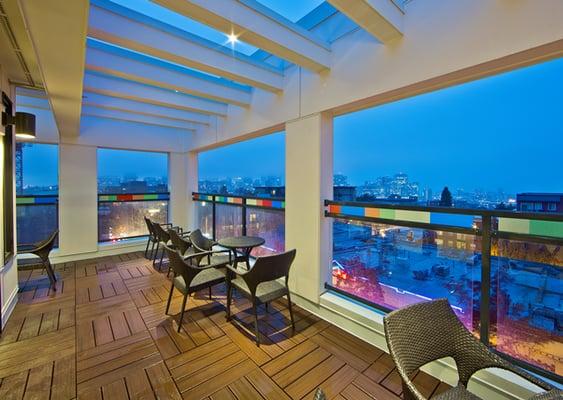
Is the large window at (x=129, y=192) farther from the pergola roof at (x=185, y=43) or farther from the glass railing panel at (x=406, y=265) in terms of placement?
the glass railing panel at (x=406, y=265)

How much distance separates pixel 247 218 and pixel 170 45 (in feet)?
7.98

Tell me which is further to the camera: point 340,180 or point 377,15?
point 340,180

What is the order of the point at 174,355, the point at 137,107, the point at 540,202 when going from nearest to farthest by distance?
the point at 540,202 < the point at 174,355 < the point at 137,107

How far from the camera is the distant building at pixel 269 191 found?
3.24 metres

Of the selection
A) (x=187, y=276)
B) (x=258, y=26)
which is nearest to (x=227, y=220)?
(x=187, y=276)

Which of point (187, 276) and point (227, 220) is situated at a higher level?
point (227, 220)

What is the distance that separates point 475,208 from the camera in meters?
1.69

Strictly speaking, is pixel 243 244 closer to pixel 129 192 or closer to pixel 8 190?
pixel 8 190

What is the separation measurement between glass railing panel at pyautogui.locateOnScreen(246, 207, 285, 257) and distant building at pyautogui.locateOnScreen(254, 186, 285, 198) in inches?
8.5

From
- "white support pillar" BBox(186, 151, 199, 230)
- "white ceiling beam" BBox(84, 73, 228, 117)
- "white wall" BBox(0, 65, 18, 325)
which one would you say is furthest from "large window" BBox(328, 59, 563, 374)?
"white support pillar" BBox(186, 151, 199, 230)

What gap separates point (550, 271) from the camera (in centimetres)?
148

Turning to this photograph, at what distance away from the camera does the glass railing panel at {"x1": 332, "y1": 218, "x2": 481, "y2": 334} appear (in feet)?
5.91

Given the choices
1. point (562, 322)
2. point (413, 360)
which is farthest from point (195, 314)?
point (562, 322)

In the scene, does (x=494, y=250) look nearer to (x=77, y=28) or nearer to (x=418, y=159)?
(x=418, y=159)
